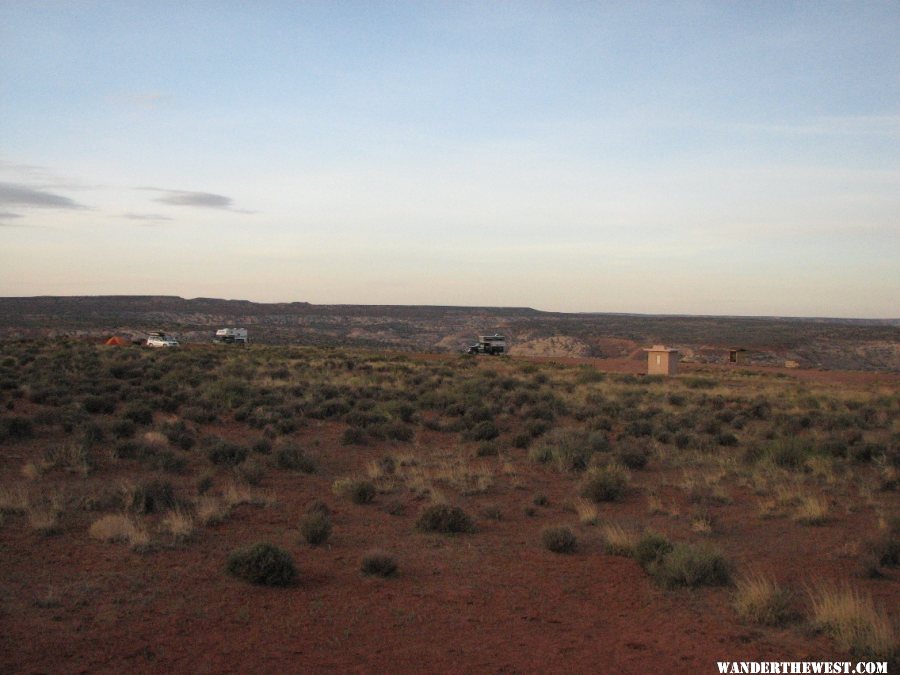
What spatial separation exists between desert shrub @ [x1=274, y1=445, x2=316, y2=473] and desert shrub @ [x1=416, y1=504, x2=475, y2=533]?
484cm

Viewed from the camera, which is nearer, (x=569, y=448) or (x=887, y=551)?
(x=887, y=551)

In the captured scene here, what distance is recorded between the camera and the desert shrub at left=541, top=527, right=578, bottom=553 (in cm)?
1094

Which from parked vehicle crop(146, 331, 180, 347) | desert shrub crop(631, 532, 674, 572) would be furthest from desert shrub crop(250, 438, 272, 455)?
parked vehicle crop(146, 331, 180, 347)

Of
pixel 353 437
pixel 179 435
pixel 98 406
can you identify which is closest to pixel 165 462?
pixel 179 435

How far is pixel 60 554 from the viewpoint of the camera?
10.0 metres

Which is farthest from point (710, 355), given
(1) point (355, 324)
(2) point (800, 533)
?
(1) point (355, 324)

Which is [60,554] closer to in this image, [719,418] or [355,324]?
[719,418]

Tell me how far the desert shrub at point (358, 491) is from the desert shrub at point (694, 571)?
587 centimetres

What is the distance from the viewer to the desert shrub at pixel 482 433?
21125mm

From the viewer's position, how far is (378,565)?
9.75 metres

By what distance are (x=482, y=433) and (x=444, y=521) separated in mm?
9298

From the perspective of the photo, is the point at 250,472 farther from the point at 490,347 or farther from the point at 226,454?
the point at 490,347

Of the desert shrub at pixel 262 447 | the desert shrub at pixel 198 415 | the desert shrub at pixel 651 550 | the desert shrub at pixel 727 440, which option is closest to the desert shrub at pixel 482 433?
the desert shrub at pixel 262 447

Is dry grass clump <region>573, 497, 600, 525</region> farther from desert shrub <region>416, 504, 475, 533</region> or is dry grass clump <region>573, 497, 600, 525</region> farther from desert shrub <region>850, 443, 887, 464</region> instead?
desert shrub <region>850, 443, 887, 464</region>
